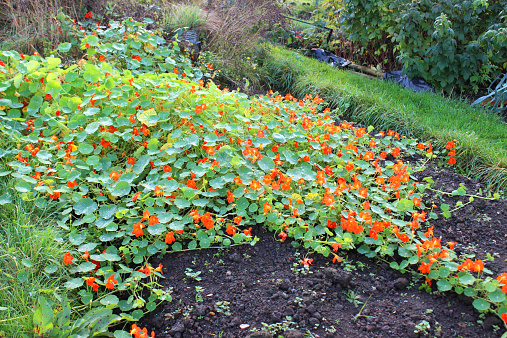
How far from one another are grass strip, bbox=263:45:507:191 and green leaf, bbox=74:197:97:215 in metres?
2.57

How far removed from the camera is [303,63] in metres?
5.12

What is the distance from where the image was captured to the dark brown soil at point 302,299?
1.54 meters

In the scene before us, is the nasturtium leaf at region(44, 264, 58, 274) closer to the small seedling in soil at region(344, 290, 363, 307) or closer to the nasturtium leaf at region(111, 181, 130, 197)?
the nasturtium leaf at region(111, 181, 130, 197)

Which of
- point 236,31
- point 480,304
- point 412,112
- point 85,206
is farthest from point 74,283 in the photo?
point 236,31

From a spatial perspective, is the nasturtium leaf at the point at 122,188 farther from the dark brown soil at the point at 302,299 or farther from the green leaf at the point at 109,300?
the green leaf at the point at 109,300

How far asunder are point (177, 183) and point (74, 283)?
0.75m

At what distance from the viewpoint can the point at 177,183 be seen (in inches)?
82.5

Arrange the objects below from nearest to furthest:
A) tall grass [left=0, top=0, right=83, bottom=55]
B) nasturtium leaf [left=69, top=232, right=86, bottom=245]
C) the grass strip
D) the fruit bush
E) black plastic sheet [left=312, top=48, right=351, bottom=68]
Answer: nasturtium leaf [left=69, top=232, right=86, bottom=245] → the grass strip → tall grass [left=0, top=0, right=83, bottom=55] → the fruit bush → black plastic sheet [left=312, top=48, right=351, bottom=68]

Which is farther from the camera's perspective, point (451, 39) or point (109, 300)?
point (451, 39)

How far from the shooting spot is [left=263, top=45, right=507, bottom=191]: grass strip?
113 inches

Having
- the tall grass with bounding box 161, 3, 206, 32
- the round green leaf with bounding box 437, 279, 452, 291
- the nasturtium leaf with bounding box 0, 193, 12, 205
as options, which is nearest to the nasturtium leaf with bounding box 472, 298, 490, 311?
the round green leaf with bounding box 437, 279, 452, 291

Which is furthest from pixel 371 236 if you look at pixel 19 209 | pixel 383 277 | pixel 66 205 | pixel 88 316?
pixel 19 209

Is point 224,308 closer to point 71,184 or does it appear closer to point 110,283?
point 110,283

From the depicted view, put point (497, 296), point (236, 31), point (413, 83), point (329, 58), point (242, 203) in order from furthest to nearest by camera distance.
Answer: point (329, 58) < point (236, 31) < point (413, 83) < point (242, 203) < point (497, 296)
